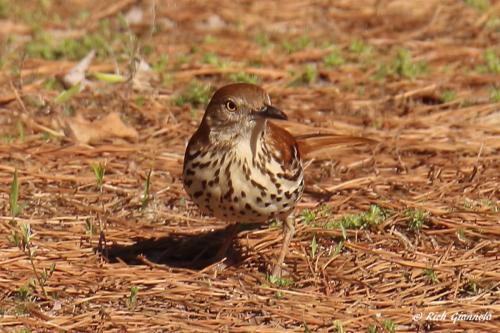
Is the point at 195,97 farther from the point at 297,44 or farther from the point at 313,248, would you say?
the point at 313,248

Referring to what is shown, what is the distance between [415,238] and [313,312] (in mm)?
1091

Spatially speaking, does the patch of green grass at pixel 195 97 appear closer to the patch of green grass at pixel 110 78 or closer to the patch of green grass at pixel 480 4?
the patch of green grass at pixel 110 78

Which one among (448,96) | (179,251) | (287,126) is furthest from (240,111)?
(448,96)

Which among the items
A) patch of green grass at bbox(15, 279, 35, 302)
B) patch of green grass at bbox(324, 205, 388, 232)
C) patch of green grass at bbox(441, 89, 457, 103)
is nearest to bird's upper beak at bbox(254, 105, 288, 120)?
patch of green grass at bbox(324, 205, 388, 232)

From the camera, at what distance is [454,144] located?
276 inches

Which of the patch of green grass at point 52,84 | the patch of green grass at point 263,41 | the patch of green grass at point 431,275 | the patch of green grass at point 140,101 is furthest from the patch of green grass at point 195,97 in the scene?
the patch of green grass at point 431,275

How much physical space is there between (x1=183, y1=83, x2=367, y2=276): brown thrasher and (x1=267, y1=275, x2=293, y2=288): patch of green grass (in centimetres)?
7

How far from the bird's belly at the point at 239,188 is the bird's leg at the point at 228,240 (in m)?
0.41

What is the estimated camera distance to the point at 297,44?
29.7 feet

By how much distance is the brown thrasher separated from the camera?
16.9ft

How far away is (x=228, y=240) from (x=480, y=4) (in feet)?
16.3

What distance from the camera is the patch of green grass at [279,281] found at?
524cm

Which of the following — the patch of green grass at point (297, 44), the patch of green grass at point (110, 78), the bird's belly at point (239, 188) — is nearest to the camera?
the bird's belly at point (239, 188)

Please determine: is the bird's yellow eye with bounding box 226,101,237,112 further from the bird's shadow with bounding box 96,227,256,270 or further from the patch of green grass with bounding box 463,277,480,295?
the patch of green grass with bounding box 463,277,480,295
